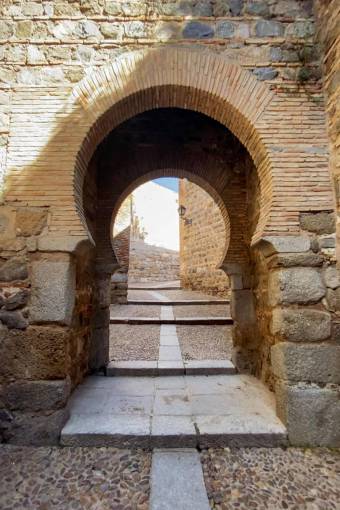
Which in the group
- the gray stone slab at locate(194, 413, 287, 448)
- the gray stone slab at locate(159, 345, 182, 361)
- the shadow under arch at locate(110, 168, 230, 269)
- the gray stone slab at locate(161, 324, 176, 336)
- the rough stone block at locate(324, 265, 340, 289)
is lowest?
the gray stone slab at locate(194, 413, 287, 448)

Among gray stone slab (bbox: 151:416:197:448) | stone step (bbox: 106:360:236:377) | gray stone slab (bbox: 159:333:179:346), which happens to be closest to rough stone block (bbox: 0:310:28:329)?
gray stone slab (bbox: 151:416:197:448)

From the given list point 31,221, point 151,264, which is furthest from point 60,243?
point 151,264

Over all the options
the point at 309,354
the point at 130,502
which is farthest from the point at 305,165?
the point at 130,502

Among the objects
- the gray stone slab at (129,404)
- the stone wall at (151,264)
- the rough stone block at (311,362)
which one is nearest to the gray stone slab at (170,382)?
the gray stone slab at (129,404)

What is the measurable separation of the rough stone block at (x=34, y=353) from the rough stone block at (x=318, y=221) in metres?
2.31

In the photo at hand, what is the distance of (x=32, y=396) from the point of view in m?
2.21

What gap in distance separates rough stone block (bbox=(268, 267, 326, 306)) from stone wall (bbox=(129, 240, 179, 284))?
1779 cm

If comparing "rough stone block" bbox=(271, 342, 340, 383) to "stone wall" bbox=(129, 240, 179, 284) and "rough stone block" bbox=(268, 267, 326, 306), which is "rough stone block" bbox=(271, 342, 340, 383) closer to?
"rough stone block" bbox=(268, 267, 326, 306)

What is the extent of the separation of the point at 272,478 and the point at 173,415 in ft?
3.01

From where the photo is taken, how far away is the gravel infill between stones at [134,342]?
174 inches

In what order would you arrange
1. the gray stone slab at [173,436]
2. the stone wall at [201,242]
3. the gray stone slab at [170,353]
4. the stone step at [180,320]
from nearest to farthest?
the gray stone slab at [173,436] → the gray stone slab at [170,353] → the stone step at [180,320] → the stone wall at [201,242]

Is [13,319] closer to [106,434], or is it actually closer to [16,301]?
[16,301]

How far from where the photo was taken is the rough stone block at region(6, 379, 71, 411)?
2205 millimetres

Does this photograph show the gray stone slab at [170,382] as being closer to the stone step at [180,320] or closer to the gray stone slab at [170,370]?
the gray stone slab at [170,370]
